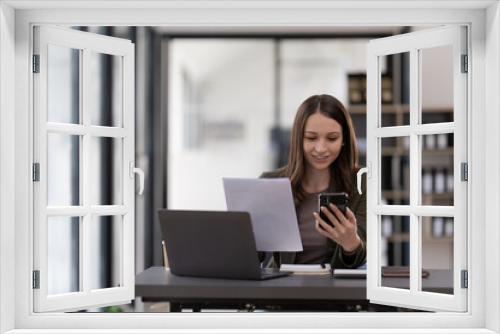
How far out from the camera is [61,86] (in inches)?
162

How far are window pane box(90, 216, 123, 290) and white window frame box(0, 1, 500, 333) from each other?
278 centimetres

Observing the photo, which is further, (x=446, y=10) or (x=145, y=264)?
(x=145, y=264)

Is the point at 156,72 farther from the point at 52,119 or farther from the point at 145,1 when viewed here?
the point at 145,1

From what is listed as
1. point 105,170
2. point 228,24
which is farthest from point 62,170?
point 228,24

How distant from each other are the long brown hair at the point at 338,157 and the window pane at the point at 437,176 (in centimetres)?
277

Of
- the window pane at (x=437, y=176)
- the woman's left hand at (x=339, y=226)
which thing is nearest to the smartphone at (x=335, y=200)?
the woman's left hand at (x=339, y=226)

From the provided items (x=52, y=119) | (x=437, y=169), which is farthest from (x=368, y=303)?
(x=437, y=169)

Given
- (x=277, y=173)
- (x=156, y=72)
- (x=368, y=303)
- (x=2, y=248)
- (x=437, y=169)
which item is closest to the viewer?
(x=2, y=248)

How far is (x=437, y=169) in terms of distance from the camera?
6.40 meters

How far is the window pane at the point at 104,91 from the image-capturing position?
5148 mm

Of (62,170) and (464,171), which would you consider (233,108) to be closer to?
(62,170)

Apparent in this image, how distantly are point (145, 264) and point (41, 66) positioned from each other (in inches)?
182

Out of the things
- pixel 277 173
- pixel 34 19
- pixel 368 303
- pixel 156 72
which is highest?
pixel 156 72

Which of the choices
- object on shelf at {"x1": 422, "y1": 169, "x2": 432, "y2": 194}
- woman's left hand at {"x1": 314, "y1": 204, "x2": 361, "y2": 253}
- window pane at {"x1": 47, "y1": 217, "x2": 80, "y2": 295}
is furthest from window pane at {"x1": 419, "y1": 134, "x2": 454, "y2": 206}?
window pane at {"x1": 47, "y1": 217, "x2": 80, "y2": 295}
